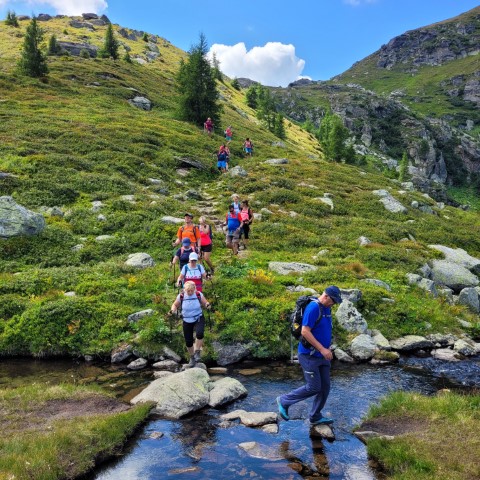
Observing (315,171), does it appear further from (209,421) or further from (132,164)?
(209,421)

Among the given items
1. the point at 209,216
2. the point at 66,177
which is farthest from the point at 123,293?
the point at 66,177

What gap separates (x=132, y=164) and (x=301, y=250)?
61.3ft

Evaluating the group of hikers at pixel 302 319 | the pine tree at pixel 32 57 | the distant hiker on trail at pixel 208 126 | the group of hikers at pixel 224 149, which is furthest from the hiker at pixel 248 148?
the pine tree at pixel 32 57

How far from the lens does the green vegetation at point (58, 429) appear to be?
750cm

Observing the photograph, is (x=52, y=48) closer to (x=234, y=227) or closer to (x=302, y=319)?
(x=234, y=227)

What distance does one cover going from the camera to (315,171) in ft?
144

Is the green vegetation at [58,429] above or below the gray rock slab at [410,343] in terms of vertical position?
above

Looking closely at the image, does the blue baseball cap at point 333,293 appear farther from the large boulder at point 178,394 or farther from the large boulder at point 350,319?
the large boulder at point 350,319

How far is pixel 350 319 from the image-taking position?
15.7 metres

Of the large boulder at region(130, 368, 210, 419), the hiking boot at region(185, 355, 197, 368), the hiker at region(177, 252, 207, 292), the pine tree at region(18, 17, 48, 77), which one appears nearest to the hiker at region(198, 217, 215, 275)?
the hiker at region(177, 252, 207, 292)

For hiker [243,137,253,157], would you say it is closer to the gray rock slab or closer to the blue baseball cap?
the gray rock slab

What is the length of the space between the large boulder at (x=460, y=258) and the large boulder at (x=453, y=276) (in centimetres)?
132

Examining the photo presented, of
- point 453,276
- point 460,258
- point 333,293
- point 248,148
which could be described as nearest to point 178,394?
point 333,293

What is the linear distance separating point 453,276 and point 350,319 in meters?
10.0
